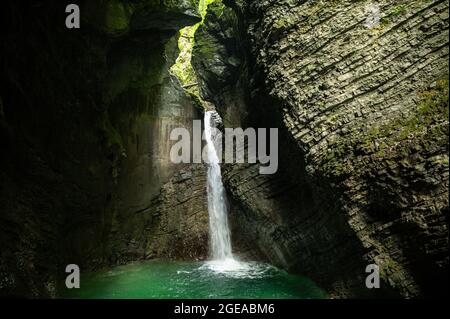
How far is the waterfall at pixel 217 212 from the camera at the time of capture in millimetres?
16380

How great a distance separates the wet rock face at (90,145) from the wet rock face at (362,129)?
5694 mm

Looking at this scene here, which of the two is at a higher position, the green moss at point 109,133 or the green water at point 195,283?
the green moss at point 109,133

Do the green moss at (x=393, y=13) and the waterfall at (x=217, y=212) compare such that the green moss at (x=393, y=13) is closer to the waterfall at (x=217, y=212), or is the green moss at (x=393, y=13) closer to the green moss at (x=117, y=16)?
the green moss at (x=117, y=16)

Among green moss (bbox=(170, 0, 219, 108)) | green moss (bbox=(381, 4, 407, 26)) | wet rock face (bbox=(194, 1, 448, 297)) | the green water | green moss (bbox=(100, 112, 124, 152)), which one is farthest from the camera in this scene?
green moss (bbox=(170, 0, 219, 108))

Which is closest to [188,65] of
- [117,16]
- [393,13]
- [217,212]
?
[117,16]

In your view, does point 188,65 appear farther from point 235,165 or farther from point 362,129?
point 362,129

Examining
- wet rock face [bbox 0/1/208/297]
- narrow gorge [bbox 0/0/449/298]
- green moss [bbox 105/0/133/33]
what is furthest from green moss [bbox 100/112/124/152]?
green moss [bbox 105/0/133/33]

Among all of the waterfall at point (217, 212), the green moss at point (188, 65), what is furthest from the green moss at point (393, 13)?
the green moss at point (188, 65)

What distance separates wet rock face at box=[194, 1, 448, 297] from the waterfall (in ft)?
17.4

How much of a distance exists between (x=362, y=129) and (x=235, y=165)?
682cm

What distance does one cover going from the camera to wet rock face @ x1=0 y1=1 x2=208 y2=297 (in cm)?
919

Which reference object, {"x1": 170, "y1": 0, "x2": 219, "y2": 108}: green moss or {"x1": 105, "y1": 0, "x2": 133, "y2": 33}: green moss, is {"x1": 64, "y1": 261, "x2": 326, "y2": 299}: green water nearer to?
{"x1": 105, "y1": 0, "x2": 133, "y2": 33}: green moss
